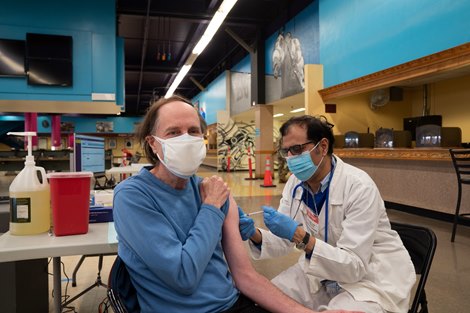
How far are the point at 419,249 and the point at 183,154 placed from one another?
104 cm

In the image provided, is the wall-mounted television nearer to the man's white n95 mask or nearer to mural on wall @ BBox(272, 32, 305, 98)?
the man's white n95 mask

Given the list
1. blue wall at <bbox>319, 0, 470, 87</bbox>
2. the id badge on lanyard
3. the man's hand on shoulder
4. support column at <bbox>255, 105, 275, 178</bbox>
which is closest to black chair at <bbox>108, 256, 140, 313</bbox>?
the man's hand on shoulder

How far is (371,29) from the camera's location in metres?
5.94

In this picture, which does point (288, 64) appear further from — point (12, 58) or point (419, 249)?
point (419, 249)

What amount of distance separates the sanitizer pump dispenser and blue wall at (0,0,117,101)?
3020 mm

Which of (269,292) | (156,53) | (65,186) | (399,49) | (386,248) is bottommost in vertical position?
(269,292)

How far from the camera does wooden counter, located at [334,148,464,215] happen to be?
4645 mm

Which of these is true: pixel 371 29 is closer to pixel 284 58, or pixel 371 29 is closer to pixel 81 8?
pixel 284 58

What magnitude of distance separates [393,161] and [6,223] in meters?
5.50

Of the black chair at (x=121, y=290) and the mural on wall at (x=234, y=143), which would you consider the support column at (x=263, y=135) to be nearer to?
the mural on wall at (x=234, y=143)

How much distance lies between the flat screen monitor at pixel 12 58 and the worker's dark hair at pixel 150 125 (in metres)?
3.32

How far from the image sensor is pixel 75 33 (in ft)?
13.5

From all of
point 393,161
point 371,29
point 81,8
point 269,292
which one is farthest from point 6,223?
point 371,29

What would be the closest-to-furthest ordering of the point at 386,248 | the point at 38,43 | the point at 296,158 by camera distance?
the point at 386,248, the point at 296,158, the point at 38,43
